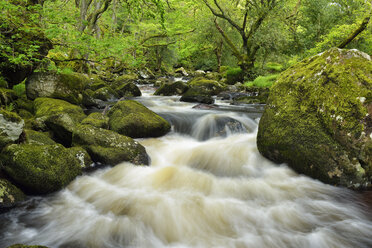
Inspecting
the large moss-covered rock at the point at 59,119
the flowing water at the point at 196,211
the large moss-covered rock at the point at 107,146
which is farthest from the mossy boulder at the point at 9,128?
the large moss-covered rock at the point at 59,119

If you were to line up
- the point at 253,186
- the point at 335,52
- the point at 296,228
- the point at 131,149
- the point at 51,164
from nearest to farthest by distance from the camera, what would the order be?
1. the point at 296,228
2. the point at 51,164
3. the point at 253,186
4. the point at 335,52
5. the point at 131,149

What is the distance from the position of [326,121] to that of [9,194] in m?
4.98

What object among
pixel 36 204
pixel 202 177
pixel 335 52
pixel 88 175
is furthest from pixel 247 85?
pixel 36 204

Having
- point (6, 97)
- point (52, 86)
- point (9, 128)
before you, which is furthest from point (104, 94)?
point (9, 128)

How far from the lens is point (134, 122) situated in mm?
5914

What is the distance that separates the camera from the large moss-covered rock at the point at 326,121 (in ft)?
11.6

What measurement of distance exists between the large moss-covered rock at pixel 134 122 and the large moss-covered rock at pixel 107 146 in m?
1.13

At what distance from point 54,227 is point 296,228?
3032 millimetres

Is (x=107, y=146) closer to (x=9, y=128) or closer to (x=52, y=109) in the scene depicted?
(x=9, y=128)

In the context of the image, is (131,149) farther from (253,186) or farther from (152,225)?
(253,186)

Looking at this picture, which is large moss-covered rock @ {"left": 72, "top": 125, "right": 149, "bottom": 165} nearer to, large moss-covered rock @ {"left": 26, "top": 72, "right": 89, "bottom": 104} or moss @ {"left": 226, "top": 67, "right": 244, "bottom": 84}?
large moss-covered rock @ {"left": 26, "top": 72, "right": 89, "bottom": 104}

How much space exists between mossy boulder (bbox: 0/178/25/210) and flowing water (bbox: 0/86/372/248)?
0.13 meters

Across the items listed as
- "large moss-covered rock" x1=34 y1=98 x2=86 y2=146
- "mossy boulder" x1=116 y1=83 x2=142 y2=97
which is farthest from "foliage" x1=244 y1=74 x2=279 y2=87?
"large moss-covered rock" x1=34 y1=98 x2=86 y2=146

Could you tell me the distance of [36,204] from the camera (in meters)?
3.20
